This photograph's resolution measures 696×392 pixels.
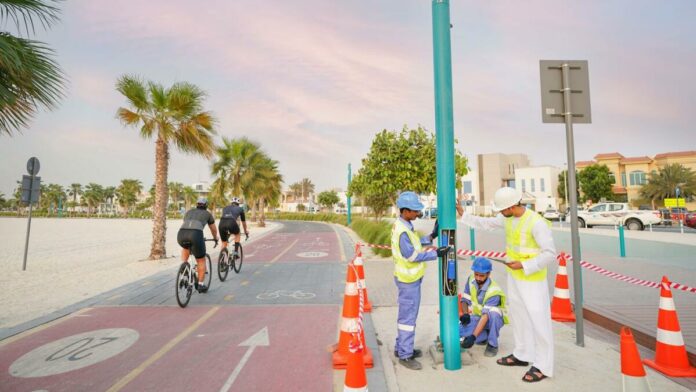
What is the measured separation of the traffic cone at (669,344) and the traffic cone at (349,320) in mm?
3000

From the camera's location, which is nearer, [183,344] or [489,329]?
[489,329]

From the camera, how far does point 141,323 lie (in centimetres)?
539

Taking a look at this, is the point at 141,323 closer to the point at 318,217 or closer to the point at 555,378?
the point at 555,378

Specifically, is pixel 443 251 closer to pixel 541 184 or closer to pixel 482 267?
pixel 482 267

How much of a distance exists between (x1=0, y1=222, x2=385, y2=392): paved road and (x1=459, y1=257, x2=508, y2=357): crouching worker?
122cm

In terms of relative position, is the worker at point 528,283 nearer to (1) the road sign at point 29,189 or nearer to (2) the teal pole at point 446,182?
(2) the teal pole at point 446,182

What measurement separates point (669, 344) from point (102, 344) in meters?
6.48

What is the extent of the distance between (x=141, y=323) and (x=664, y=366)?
21.6 feet

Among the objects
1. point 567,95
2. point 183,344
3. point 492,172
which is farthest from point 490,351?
point 492,172

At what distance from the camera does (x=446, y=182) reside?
380 centimetres

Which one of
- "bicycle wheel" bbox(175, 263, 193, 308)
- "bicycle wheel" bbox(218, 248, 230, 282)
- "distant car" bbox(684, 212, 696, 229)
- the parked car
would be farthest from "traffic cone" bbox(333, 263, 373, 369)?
Answer: "distant car" bbox(684, 212, 696, 229)

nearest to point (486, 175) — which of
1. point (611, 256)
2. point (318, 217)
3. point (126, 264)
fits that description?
point (318, 217)

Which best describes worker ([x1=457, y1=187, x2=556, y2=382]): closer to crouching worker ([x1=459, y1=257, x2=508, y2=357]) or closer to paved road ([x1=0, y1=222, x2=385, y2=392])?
crouching worker ([x1=459, y1=257, x2=508, y2=357])

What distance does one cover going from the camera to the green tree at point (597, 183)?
54.5 metres
